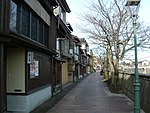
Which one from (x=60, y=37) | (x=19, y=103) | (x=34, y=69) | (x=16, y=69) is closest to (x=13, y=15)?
(x=16, y=69)

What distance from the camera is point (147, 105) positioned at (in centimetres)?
1327

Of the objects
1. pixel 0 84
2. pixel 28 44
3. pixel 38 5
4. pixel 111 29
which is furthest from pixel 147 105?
pixel 111 29

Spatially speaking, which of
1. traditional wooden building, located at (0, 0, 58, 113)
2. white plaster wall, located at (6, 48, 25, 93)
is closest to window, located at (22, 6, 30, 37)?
traditional wooden building, located at (0, 0, 58, 113)

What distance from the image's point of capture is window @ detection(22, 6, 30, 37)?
13.8 m

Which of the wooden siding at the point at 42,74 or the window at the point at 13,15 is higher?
the window at the point at 13,15

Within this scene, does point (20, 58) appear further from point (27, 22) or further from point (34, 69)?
point (27, 22)

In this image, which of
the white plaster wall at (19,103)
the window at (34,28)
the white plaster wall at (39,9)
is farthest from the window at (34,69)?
the white plaster wall at (39,9)

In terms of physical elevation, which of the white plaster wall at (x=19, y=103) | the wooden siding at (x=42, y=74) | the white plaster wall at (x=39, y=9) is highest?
the white plaster wall at (x=39, y=9)

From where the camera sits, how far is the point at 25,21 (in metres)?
14.2

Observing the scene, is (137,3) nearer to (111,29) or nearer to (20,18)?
(20,18)

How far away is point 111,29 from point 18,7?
43.4 ft

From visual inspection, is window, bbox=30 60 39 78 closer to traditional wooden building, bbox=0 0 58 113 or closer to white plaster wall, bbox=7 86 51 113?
traditional wooden building, bbox=0 0 58 113

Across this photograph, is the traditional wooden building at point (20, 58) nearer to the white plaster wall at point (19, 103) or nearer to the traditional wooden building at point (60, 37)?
the white plaster wall at point (19, 103)

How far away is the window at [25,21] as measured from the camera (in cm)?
1385
